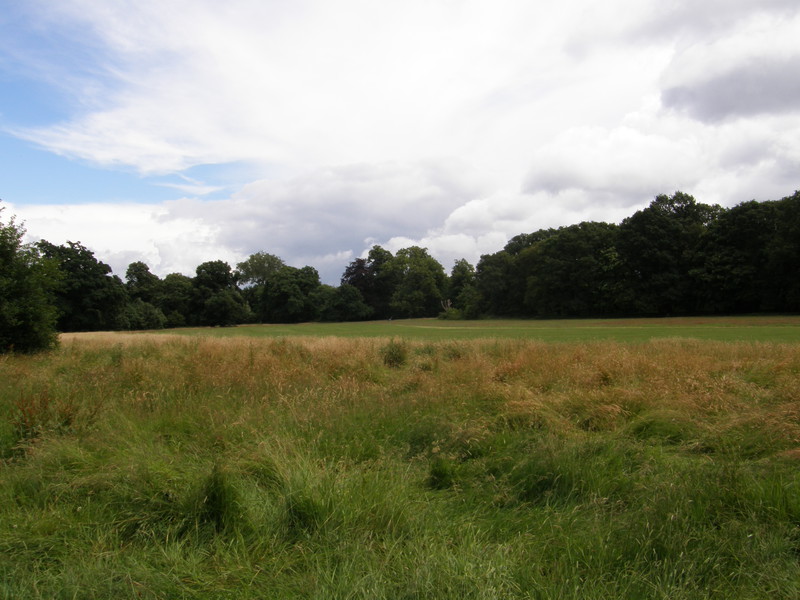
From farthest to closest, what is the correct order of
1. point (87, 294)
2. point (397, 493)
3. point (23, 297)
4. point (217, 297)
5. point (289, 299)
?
point (289, 299)
point (217, 297)
point (87, 294)
point (23, 297)
point (397, 493)

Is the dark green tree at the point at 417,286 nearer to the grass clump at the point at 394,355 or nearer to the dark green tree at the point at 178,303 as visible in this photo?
the dark green tree at the point at 178,303

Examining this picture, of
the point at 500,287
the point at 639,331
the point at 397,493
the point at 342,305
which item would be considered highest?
the point at 500,287

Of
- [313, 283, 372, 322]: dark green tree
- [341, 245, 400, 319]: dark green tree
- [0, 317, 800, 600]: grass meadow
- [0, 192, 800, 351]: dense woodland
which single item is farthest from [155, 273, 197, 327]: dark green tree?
[0, 317, 800, 600]: grass meadow

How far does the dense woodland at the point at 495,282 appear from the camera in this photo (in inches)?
1232

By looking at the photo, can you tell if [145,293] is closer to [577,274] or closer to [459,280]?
[459,280]

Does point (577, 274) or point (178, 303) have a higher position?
point (577, 274)

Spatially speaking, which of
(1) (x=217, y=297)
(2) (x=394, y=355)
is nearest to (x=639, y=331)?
(2) (x=394, y=355)

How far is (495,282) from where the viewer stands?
88812 mm

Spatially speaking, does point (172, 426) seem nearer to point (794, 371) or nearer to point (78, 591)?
point (78, 591)

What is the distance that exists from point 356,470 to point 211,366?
25.1 ft

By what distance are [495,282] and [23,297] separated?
78.5 m

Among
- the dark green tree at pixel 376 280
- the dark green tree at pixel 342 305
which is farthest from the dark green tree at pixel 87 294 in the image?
the dark green tree at pixel 376 280

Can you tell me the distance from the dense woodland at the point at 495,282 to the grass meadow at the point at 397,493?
47.7ft

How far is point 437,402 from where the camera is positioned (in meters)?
7.53
